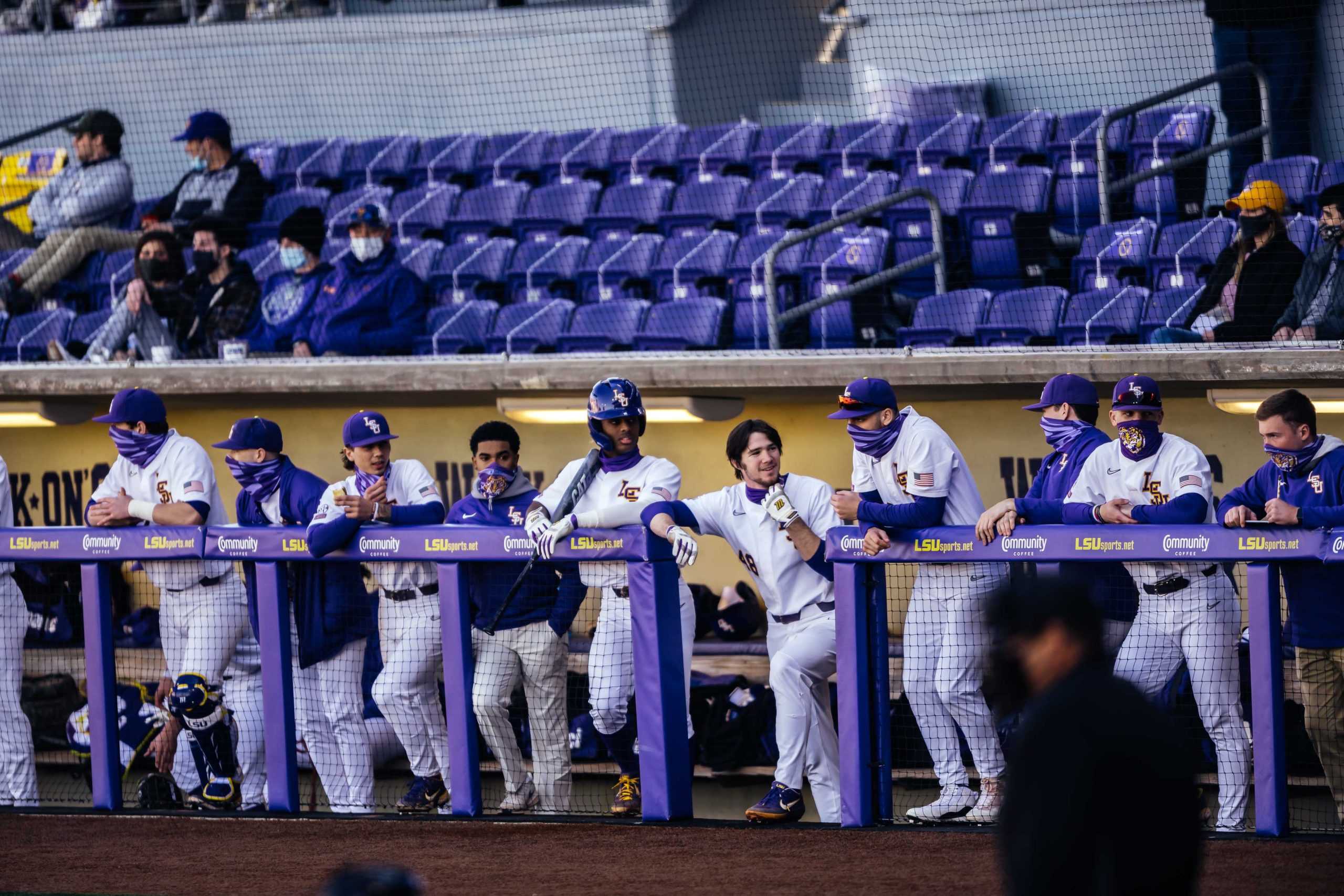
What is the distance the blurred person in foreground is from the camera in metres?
2.61

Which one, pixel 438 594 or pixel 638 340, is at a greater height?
pixel 638 340

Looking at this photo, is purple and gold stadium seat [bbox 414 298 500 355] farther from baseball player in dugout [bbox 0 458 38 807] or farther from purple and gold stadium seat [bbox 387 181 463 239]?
baseball player in dugout [bbox 0 458 38 807]

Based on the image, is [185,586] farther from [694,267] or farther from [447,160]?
[447,160]

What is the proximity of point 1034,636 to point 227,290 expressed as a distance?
7.51 m

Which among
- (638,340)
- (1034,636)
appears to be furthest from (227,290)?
(1034,636)

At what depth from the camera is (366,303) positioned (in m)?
9.13

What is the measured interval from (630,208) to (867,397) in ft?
17.2

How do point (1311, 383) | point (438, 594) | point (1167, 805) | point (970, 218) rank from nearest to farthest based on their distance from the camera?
point (1167, 805)
point (438, 594)
point (1311, 383)
point (970, 218)

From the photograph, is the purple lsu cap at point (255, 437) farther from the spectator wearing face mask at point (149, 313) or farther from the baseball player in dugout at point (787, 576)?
the spectator wearing face mask at point (149, 313)

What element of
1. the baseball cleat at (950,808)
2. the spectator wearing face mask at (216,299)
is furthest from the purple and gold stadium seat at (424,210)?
the baseball cleat at (950,808)

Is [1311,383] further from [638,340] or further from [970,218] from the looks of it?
[638,340]

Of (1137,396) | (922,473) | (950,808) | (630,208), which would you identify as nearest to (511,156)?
(630,208)

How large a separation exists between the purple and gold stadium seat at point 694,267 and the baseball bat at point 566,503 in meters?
3.32

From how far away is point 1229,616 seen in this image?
18.0 feet
